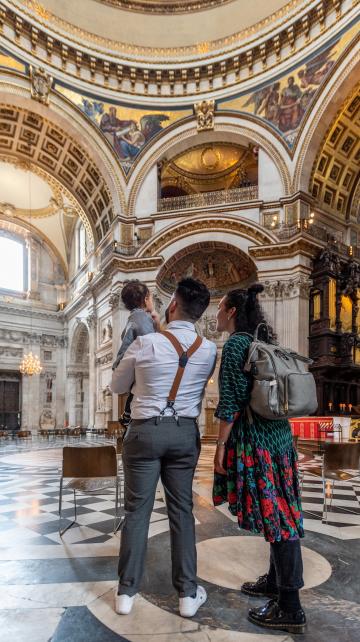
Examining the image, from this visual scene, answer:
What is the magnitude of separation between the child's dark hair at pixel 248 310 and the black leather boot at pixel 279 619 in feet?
4.57

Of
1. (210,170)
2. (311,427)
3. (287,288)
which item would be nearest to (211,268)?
(287,288)

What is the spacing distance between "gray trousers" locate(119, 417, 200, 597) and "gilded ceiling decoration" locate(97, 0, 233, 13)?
22894 millimetres

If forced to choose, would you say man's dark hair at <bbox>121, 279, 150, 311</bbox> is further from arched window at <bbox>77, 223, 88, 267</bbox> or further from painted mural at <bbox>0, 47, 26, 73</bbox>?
arched window at <bbox>77, 223, 88, 267</bbox>

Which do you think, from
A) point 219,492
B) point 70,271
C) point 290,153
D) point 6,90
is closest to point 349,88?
point 290,153

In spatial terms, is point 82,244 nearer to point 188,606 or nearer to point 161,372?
point 161,372

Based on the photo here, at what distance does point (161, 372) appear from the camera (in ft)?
8.00

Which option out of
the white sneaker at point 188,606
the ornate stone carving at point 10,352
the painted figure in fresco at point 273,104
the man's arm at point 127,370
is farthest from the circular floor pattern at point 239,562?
the ornate stone carving at point 10,352

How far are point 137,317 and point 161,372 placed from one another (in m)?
0.73

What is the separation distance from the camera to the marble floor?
86.6 inches

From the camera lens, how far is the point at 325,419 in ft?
43.3

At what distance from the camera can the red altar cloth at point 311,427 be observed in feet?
42.9

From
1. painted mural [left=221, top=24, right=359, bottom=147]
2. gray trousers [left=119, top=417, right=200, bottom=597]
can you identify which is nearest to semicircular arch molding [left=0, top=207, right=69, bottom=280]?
painted mural [left=221, top=24, right=359, bottom=147]

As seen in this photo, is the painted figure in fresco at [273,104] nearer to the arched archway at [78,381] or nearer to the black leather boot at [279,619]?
the arched archway at [78,381]

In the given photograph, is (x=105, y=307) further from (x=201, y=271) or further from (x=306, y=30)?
(x=306, y=30)
